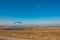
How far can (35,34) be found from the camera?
220cm

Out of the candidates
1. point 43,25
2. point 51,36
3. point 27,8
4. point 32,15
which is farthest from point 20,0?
point 51,36

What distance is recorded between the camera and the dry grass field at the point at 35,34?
2158mm

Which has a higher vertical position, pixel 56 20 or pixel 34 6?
pixel 34 6

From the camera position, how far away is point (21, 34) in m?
2.21

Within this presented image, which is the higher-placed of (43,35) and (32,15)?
(32,15)

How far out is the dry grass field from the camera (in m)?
2.16

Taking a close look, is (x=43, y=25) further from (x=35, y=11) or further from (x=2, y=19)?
(x=2, y=19)

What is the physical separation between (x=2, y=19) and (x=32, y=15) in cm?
49

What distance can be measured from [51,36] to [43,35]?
0.12 metres

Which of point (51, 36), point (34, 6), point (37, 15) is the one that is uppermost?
point (34, 6)

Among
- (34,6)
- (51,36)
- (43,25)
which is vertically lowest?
(51,36)

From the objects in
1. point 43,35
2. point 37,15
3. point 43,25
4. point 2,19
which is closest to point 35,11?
point 37,15

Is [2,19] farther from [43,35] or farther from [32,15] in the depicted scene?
[43,35]

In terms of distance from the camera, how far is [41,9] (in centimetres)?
224
